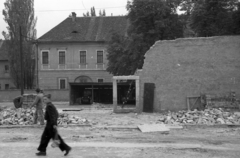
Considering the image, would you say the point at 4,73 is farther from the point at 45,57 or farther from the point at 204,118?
the point at 204,118

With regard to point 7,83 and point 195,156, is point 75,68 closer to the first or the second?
point 7,83

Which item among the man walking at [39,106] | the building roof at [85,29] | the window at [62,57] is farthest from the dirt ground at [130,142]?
the window at [62,57]

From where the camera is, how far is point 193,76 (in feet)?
69.3

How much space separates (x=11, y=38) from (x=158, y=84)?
32.2 m

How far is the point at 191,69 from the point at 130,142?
429 inches

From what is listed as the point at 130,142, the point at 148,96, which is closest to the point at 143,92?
the point at 148,96

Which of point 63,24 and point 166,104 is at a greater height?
point 63,24

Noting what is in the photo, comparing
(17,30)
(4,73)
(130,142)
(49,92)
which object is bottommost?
(130,142)

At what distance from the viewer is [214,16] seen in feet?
92.3

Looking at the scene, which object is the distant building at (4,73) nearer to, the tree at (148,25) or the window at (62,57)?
the window at (62,57)

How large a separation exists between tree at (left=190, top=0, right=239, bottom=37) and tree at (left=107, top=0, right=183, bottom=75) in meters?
2.82

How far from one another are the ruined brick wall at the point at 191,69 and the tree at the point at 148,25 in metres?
8.91

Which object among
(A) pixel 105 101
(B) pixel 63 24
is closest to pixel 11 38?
(B) pixel 63 24

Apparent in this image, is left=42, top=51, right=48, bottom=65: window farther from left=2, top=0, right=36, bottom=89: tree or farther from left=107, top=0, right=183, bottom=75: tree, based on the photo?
left=107, top=0, right=183, bottom=75: tree
